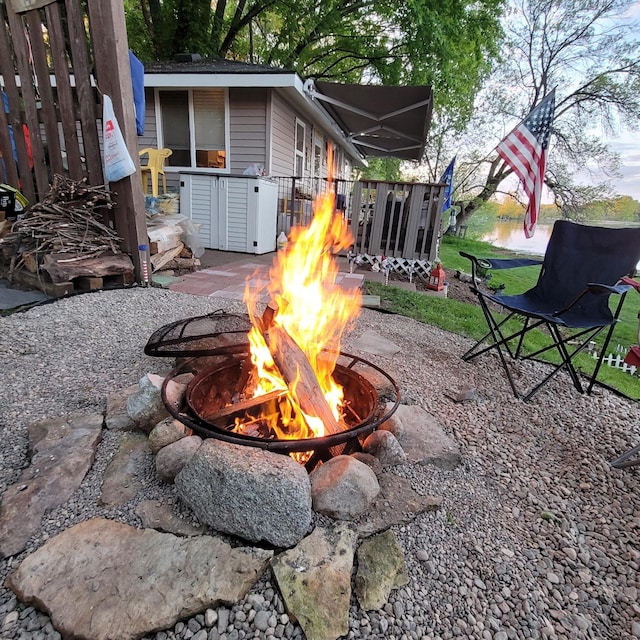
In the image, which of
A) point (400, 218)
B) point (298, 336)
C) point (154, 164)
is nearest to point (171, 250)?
point (154, 164)

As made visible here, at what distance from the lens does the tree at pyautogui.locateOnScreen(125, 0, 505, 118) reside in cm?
1016

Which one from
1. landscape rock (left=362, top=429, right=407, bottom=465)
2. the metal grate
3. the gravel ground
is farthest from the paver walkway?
landscape rock (left=362, top=429, right=407, bottom=465)

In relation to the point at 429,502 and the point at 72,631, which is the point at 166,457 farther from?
the point at 429,502

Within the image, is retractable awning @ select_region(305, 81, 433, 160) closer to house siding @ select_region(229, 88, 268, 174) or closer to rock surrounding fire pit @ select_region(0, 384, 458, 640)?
house siding @ select_region(229, 88, 268, 174)

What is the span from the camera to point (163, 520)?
130 cm

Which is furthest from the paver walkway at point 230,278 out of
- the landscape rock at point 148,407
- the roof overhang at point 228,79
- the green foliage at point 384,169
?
the green foliage at point 384,169

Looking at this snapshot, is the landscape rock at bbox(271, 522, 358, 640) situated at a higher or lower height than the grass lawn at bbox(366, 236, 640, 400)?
higher

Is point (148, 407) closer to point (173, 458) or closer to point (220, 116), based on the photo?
point (173, 458)

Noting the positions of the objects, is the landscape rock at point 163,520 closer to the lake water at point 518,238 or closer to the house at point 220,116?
the house at point 220,116

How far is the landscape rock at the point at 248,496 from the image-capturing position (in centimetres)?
122

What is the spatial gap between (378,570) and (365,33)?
15615 millimetres

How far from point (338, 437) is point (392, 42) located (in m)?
14.5

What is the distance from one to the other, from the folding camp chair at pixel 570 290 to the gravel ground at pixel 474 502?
255 millimetres

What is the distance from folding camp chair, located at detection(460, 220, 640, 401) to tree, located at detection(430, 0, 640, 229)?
1358 cm
